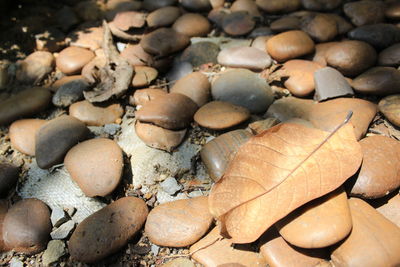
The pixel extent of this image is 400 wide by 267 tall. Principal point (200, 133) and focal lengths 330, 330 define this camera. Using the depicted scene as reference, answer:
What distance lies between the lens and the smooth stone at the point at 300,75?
6.58 feet

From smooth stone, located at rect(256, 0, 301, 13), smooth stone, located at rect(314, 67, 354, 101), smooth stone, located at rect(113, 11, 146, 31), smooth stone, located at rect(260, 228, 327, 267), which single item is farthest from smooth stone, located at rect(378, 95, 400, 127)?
smooth stone, located at rect(113, 11, 146, 31)

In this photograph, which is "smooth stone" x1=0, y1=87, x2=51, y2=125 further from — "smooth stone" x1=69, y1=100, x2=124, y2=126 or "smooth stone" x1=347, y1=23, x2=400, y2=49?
"smooth stone" x1=347, y1=23, x2=400, y2=49

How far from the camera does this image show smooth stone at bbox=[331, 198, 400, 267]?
4.21 feet

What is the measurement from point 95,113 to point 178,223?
36.8 inches

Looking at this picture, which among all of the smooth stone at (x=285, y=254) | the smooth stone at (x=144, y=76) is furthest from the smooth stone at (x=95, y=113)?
the smooth stone at (x=285, y=254)

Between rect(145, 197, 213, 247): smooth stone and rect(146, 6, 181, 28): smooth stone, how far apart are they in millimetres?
1537

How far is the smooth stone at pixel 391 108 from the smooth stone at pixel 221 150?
2.45ft

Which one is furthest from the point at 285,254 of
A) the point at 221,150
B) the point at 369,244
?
the point at 221,150

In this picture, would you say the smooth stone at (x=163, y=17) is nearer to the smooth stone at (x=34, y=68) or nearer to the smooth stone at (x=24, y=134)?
the smooth stone at (x=34, y=68)

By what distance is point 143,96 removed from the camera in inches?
83.4

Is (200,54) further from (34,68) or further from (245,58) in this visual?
(34,68)

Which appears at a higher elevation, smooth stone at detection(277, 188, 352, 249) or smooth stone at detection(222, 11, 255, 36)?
smooth stone at detection(222, 11, 255, 36)

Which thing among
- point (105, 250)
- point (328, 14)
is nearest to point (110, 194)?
point (105, 250)

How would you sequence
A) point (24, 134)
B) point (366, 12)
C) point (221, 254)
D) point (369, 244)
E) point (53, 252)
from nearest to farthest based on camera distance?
point (369, 244) → point (221, 254) → point (53, 252) → point (24, 134) → point (366, 12)
